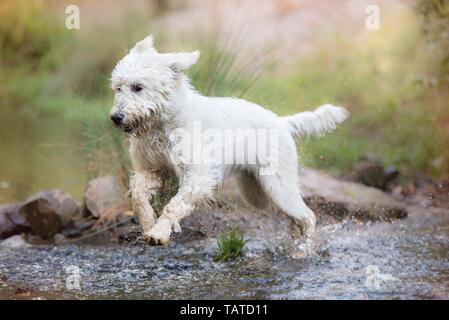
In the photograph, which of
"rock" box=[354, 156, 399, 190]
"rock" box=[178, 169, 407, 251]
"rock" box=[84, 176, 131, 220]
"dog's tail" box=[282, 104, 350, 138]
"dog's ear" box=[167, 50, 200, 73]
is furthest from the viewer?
"rock" box=[354, 156, 399, 190]

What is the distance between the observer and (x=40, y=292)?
17.7 ft

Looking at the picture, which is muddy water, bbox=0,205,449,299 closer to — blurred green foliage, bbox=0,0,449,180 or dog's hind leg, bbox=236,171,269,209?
dog's hind leg, bbox=236,171,269,209

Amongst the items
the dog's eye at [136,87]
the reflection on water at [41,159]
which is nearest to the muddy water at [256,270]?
the dog's eye at [136,87]

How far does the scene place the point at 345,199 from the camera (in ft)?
27.8

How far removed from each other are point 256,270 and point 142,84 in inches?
68.5

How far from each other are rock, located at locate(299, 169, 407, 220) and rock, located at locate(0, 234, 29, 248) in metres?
2.90

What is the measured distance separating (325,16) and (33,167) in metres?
6.83

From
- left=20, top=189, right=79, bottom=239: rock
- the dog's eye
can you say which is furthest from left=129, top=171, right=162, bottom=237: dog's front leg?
left=20, top=189, right=79, bottom=239: rock

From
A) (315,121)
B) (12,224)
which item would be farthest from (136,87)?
(12,224)

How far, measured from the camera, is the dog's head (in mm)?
5457

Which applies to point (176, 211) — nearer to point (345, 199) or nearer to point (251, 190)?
point (251, 190)

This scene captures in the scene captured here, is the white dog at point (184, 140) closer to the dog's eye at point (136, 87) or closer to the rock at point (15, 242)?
the dog's eye at point (136, 87)

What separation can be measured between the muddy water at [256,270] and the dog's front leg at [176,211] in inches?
16.0
